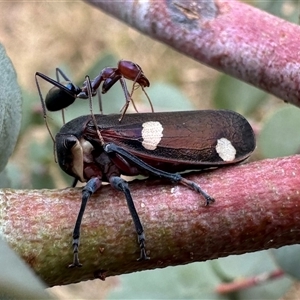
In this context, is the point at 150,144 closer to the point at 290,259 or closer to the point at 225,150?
the point at 225,150

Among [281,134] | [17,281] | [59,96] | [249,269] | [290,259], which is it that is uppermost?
[17,281]

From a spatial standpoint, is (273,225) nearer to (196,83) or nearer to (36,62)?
(196,83)

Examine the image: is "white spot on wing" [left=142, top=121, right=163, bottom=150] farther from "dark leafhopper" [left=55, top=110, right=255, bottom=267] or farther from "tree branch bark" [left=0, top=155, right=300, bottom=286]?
"tree branch bark" [left=0, top=155, right=300, bottom=286]

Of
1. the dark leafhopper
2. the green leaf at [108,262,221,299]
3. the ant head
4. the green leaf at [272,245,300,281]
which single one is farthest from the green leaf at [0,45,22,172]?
the green leaf at [108,262,221,299]

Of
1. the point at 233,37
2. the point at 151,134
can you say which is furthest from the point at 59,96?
the point at 233,37

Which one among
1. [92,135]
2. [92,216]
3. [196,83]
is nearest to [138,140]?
[92,135]

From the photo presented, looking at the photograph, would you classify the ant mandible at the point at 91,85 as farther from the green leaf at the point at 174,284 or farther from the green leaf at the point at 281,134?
the green leaf at the point at 174,284
